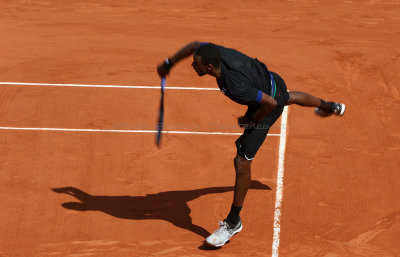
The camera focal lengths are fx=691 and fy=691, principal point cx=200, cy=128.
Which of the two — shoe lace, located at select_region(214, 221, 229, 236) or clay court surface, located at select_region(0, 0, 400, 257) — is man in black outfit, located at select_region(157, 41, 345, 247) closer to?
shoe lace, located at select_region(214, 221, 229, 236)

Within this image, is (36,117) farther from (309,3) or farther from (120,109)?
(309,3)

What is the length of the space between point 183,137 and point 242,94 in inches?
137

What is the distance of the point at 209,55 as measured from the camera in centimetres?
746

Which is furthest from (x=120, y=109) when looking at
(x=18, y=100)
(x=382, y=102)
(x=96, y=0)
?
(x=96, y=0)

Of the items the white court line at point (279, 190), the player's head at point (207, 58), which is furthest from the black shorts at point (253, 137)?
the white court line at point (279, 190)

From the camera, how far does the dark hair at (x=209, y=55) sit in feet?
24.5

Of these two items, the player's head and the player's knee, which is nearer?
the player's head

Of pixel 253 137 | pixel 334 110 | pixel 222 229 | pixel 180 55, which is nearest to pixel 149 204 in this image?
pixel 222 229

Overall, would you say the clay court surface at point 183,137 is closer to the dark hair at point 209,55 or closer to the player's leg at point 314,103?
the player's leg at point 314,103

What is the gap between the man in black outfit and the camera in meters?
7.52

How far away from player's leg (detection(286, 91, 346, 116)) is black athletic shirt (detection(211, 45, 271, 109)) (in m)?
0.87

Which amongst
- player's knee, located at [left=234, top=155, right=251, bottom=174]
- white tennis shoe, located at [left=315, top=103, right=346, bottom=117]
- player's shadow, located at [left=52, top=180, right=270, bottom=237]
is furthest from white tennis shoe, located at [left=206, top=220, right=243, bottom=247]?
white tennis shoe, located at [left=315, top=103, right=346, bottom=117]

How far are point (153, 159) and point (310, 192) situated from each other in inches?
93.6

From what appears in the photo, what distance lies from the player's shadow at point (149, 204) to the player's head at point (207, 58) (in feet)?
7.57
